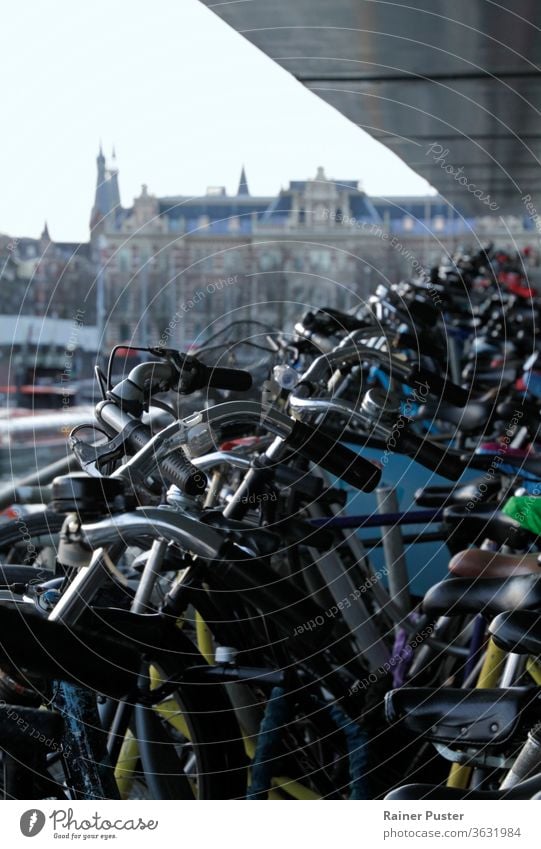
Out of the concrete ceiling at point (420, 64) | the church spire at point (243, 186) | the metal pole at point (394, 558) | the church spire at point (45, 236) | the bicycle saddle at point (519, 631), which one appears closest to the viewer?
the bicycle saddle at point (519, 631)

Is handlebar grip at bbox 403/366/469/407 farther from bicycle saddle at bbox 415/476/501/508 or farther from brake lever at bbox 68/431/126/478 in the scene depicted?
brake lever at bbox 68/431/126/478

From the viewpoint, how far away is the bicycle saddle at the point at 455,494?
3088mm

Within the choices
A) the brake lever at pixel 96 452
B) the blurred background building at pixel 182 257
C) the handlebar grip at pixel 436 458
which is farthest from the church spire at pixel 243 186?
the brake lever at pixel 96 452

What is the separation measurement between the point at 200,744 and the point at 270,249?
78.5 inches

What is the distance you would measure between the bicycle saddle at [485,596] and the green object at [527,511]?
29cm

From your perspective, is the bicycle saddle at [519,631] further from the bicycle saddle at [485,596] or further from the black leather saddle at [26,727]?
the black leather saddle at [26,727]

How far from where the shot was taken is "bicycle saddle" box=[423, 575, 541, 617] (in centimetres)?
199

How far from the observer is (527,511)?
2.36m

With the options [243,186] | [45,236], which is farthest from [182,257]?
[45,236]

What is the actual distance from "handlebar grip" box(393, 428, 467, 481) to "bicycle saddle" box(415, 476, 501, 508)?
0.45 metres

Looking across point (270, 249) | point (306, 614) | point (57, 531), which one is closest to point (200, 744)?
point (306, 614)

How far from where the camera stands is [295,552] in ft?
10.3

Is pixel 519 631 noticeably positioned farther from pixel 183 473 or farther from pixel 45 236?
pixel 45 236
